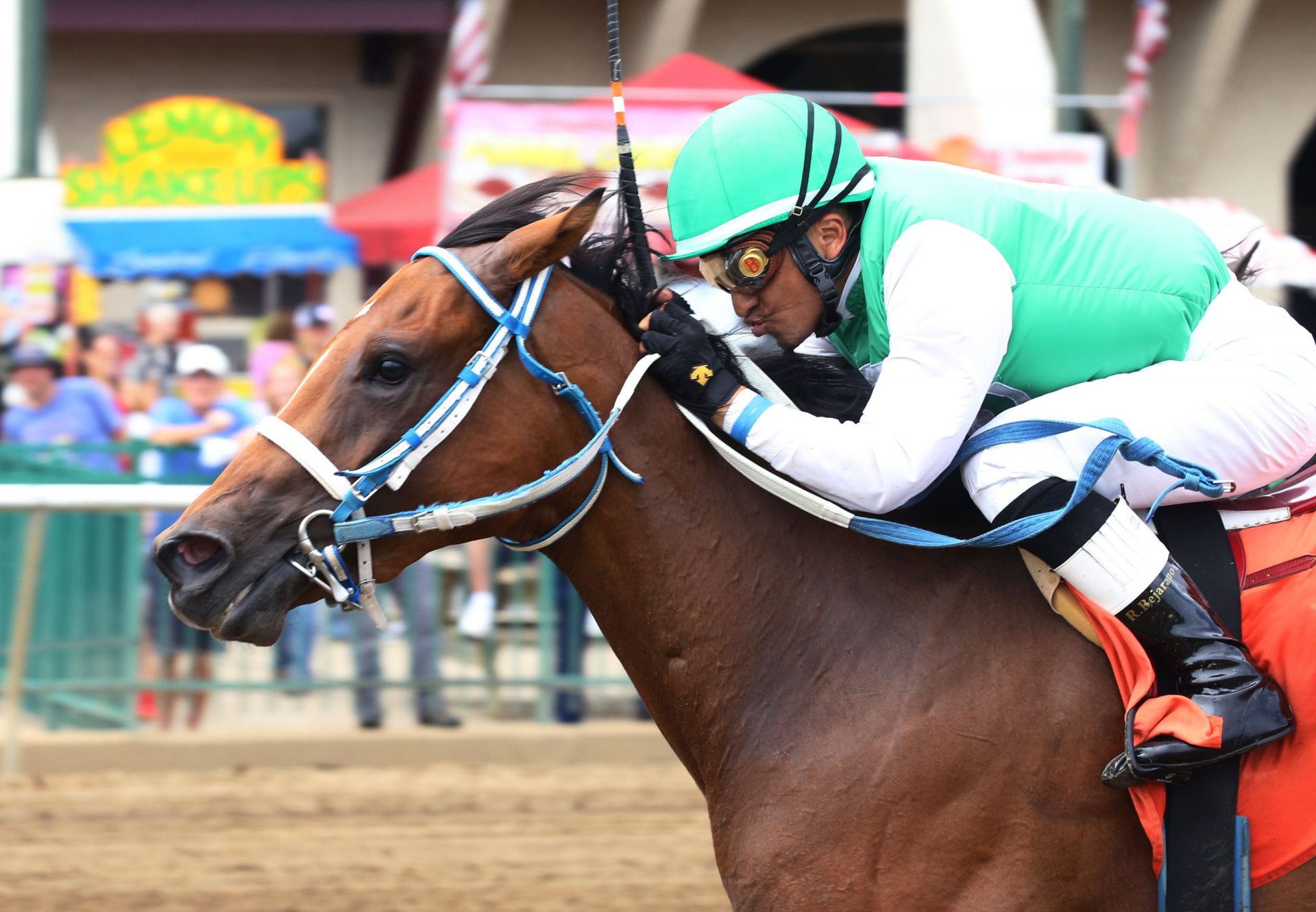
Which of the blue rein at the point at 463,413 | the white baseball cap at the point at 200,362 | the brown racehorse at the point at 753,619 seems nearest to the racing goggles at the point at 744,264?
the brown racehorse at the point at 753,619

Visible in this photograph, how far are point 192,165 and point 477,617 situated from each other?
198 inches

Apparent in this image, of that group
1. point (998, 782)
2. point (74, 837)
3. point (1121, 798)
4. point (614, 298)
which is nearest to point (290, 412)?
point (614, 298)

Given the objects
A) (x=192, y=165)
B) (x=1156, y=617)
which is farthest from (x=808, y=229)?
(x=192, y=165)

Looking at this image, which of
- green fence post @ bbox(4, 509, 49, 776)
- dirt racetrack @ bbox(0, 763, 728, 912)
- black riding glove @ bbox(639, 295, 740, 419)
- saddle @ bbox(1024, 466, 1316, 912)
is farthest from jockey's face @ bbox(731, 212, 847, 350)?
green fence post @ bbox(4, 509, 49, 776)

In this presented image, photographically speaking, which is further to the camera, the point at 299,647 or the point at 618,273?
the point at 299,647

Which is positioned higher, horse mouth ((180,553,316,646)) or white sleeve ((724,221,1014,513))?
white sleeve ((724,221,1014,513))

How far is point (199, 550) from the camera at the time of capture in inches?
96.5

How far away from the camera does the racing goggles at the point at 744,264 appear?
2699 millimetres

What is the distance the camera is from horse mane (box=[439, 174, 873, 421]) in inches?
110

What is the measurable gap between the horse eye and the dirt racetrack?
2914 millimetres

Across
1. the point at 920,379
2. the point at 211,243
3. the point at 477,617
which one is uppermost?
the point at 920,379

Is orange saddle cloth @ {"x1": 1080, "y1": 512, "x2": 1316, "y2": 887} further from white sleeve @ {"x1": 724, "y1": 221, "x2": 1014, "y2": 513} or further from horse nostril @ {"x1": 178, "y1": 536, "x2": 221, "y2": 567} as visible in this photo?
horse nostril @ {"x1": 178, "y1": 536, "x2": 221, "y2": 567}

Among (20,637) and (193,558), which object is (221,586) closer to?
(193,558)

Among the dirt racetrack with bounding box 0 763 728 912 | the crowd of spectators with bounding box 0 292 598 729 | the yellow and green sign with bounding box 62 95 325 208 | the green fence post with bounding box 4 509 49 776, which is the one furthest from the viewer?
the yellow and green sign with bounding box 62 95 325 208
